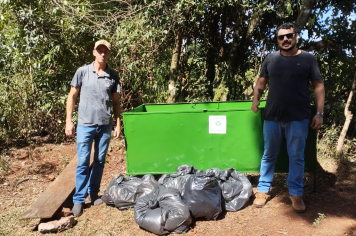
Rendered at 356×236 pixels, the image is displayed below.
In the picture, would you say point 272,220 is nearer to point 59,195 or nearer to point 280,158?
point 280,158

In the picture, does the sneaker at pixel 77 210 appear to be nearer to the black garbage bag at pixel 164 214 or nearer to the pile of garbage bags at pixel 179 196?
the pile of garbage bags at pixel 179 196

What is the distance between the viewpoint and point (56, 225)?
11.0 ft

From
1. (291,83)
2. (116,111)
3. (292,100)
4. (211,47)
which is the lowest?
(116,111)

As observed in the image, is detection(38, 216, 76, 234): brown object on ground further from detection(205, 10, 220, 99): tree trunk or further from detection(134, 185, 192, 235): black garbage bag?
detection(205, 10, 220, 99): tree trunk

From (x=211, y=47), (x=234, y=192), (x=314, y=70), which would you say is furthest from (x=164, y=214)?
(x=211, y=47)

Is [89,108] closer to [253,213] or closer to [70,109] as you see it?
[70,109]

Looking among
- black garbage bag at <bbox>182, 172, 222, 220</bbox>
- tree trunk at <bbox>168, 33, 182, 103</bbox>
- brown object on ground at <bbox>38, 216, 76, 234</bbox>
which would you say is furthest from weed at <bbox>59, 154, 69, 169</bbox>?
black garbage bag at <bbox>182, 172, 222, 220</bbox>

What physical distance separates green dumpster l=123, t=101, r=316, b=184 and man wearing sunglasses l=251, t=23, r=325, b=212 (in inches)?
16.7

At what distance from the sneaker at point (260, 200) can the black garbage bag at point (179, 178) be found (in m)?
0.81

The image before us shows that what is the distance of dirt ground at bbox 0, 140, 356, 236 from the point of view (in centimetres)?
328

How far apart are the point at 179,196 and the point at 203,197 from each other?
0.85ft

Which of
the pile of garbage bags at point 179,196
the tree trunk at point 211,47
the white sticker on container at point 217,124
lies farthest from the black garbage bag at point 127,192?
the tree trunk at point 211,47

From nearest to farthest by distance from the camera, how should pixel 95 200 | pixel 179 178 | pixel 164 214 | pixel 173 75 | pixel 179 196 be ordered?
pixel 164 214
pixel 179 196
pixel 179 178
pixel 95 200
pixel 173 75

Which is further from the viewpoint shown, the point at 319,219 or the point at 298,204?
the point at 298,204
